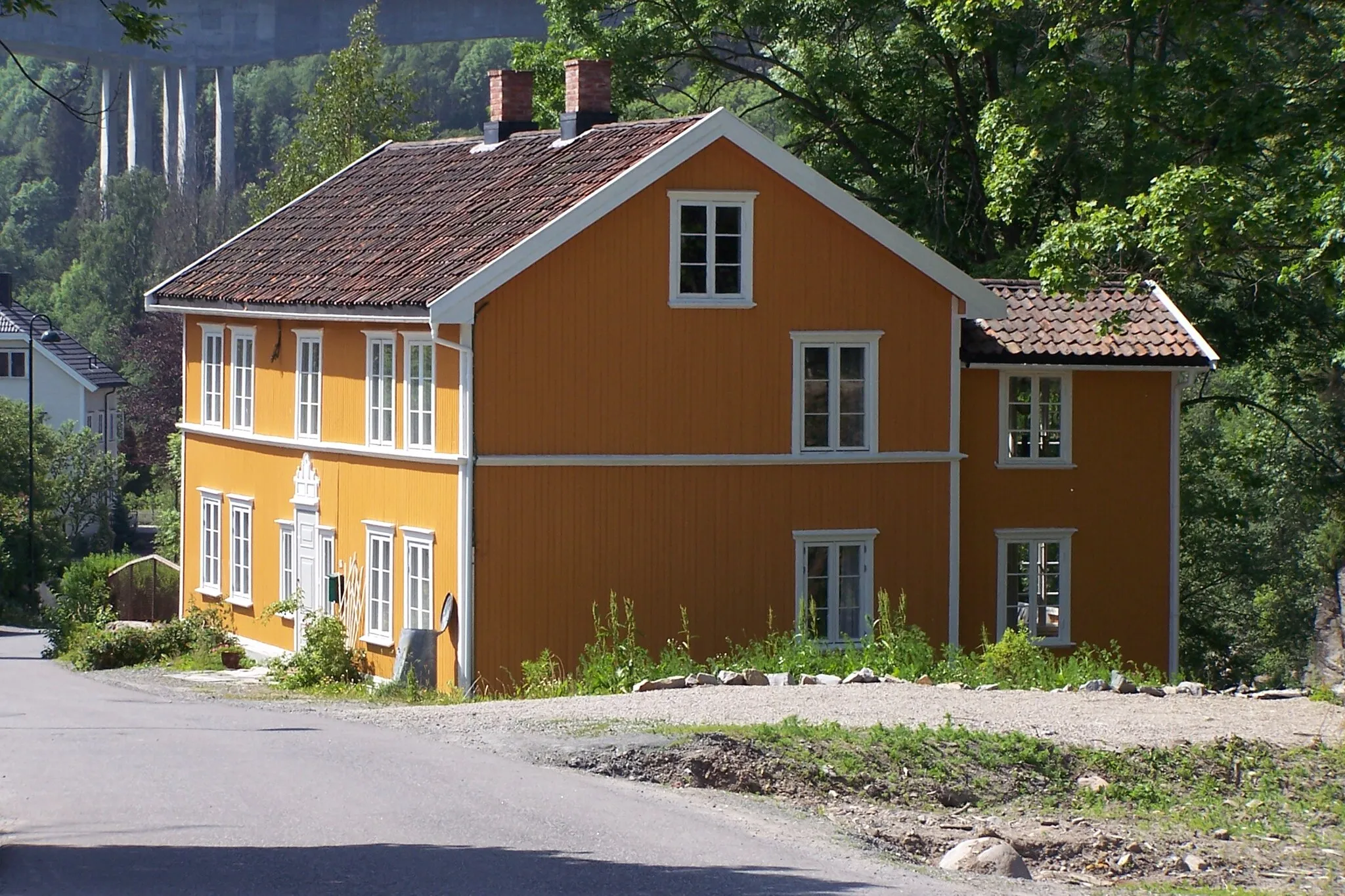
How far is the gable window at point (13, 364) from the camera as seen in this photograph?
65625 millimetres

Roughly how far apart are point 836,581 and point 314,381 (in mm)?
8108

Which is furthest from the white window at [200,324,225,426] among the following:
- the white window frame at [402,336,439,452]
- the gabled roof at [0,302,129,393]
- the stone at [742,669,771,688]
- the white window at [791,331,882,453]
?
the gabled roof at [0,302,129,393]

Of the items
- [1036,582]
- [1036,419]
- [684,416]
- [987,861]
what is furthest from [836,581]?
[987,861]

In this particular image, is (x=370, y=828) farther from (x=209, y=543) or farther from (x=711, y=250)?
(x=209, y=543)

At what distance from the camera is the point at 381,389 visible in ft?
85.6

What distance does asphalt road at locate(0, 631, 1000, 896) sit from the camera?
11.3 m

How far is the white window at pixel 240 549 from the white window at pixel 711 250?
8.97 metres

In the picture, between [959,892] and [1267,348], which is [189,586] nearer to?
[1267,348]

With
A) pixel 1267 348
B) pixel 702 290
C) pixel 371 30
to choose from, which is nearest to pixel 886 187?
pixel 1267 348

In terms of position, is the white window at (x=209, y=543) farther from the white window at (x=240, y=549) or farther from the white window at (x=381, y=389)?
the white window at (x=381, y=389)

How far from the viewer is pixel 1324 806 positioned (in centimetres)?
1551

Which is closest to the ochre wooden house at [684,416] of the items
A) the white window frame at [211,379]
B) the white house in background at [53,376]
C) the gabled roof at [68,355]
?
the white window frame at [211,379]

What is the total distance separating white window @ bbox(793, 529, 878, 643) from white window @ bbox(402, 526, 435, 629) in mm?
4687

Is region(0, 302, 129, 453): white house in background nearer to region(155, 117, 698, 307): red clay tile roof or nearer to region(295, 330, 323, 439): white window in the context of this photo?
region(155, 117, 698, 307): red clay tile roof
